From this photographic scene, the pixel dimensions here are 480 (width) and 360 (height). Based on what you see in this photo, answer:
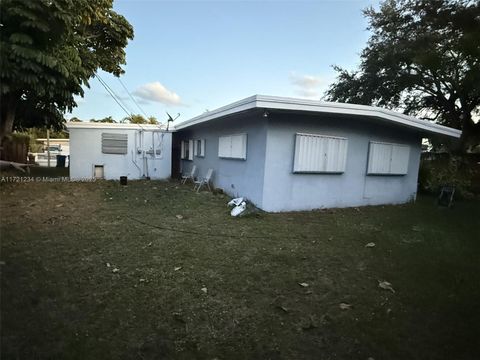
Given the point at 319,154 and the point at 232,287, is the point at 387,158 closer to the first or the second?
the point at 319,154

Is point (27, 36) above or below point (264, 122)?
above

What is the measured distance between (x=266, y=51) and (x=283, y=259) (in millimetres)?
8594

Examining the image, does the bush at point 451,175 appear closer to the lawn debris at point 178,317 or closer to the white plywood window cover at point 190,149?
the white plywood window cover at point 190,149

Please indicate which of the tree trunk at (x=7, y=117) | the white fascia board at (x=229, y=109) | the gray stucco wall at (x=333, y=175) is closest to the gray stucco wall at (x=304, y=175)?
the gray stucco wall at (x=333, y=175)

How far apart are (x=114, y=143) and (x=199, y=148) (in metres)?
3.25

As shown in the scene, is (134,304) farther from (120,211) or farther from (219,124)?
(219,124)

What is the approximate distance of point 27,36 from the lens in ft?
17.5

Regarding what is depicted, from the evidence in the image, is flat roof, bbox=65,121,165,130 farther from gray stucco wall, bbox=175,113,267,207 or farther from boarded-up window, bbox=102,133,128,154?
gray stucco wall, bbox=175,113,267,207

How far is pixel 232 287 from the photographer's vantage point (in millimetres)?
3447

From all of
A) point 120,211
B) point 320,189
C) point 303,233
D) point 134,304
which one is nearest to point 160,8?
point 120,211

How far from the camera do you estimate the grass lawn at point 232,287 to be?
247 cm

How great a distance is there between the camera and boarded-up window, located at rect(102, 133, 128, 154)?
12156mm

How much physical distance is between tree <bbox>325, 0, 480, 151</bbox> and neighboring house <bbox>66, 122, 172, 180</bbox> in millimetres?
9646

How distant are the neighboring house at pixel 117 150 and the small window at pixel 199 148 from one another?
138cm
